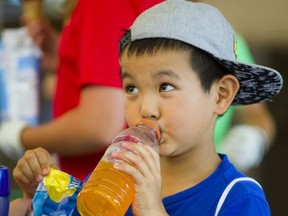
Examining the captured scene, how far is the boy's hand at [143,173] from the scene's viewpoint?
4.25 feet

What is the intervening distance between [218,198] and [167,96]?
23 cm

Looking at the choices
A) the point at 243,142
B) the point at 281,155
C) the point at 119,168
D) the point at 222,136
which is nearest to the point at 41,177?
the point at 119,168

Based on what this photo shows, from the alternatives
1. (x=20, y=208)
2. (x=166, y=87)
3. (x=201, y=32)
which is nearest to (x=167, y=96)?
(x=166, y=87)

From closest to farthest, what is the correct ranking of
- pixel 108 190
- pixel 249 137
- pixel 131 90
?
1. pixel 108 190
2. pixel 131 90
3. pixel 249 137

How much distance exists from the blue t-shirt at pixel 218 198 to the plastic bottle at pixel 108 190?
203mm

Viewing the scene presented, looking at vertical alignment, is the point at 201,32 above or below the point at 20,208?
above

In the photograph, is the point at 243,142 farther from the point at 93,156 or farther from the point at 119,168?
the point at 119,168

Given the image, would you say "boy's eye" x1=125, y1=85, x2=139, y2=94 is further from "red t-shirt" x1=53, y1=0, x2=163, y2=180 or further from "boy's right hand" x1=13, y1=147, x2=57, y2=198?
"red t-shirt" x1=53, y1=0, x2=163, y2=180

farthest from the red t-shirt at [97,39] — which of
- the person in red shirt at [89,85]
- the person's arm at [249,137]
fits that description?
the person's arm at [249,137]

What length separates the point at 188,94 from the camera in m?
1.47

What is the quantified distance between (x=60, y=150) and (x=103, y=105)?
0.60ft

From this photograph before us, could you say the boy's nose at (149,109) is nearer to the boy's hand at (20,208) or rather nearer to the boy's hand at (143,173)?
the boy's hand at (143,173)

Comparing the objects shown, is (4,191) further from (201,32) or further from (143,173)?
(201,32)

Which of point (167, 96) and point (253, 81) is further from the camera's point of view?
point (253, 81)
